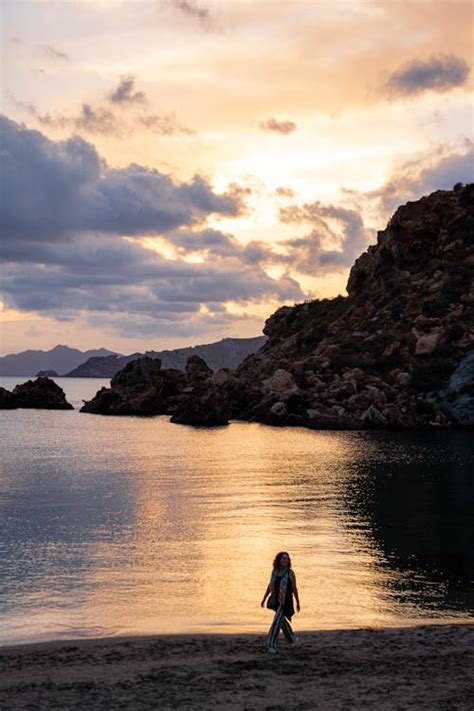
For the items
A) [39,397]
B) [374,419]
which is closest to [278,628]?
[374,419]

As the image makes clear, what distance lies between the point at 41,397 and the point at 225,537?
135 m

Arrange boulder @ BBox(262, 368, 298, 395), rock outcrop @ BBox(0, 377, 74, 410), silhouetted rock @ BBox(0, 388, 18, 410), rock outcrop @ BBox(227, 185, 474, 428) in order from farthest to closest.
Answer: rock outcrop @ BBox(0, 377, 74, 410) → silhouetted rock @ BBox(0, 388, 18, 410) → boulder @ BBox(262, 368, 298, 395) → rock outcrop @ BBox(227, 185, 474, 428)

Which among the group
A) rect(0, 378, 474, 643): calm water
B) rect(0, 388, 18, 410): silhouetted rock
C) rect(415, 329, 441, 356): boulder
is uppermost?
rect(415, 329, 441, 356): boulder

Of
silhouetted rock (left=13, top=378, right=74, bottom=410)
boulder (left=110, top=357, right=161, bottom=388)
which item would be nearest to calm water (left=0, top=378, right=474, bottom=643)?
boulder (left=110, top=357, right=161, bottom=388)

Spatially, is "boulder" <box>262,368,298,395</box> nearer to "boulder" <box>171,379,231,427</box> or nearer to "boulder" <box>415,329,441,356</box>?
"boulder" <box>171,379,231,427</box>

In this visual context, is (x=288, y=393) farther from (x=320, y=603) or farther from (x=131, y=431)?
(x=320, y=603)

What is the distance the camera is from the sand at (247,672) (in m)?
16.6

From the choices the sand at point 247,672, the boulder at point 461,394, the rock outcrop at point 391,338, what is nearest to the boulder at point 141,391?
the rock outcrop at point 391,338

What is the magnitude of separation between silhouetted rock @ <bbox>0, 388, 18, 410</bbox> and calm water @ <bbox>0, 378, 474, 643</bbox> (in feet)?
273

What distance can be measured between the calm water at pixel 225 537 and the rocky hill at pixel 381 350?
33.5m

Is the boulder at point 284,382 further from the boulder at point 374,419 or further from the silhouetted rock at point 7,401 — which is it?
the silhouetted rock at point 7,401

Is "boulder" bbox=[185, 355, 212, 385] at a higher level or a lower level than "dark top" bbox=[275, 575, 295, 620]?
higher

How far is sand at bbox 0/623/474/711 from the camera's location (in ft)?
54.4

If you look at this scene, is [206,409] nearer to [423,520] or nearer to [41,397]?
[41,397]
